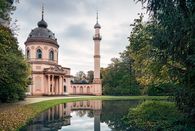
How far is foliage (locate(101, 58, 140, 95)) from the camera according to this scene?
73.0 m

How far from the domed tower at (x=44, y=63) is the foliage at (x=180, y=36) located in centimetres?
5592

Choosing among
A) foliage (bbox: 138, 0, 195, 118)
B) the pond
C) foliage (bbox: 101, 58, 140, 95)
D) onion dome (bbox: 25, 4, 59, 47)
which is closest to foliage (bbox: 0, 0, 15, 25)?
the pond

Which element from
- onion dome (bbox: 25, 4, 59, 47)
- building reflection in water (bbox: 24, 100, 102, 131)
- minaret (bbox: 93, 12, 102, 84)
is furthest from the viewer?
minaret (bbox: 93, 12, 102, 84)

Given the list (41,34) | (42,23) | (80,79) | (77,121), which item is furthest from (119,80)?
(77,121)

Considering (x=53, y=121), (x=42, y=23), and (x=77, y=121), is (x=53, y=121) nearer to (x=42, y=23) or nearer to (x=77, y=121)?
(x=77, y=121)

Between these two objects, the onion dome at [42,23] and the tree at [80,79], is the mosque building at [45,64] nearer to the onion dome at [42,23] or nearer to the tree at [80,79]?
the onion dome at [42,23]

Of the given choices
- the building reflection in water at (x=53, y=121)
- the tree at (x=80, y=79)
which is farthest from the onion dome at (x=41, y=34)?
the building reflection in water at (x=53, y=121)

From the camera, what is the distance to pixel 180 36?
380 inches

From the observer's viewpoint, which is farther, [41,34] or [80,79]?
[80,79]

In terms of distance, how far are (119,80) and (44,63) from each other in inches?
845

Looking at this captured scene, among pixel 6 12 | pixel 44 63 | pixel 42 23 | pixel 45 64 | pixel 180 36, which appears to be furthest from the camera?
pixel 42 23

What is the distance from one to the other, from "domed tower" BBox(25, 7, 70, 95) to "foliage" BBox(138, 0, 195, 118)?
55.9m

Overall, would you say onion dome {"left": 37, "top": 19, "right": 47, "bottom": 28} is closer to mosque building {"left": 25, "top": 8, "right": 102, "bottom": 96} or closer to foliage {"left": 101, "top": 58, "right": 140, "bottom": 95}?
mosque building {"left": 25, "top": 8, "right": 102, "bottom": 96}

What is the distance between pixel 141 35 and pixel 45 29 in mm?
52795
